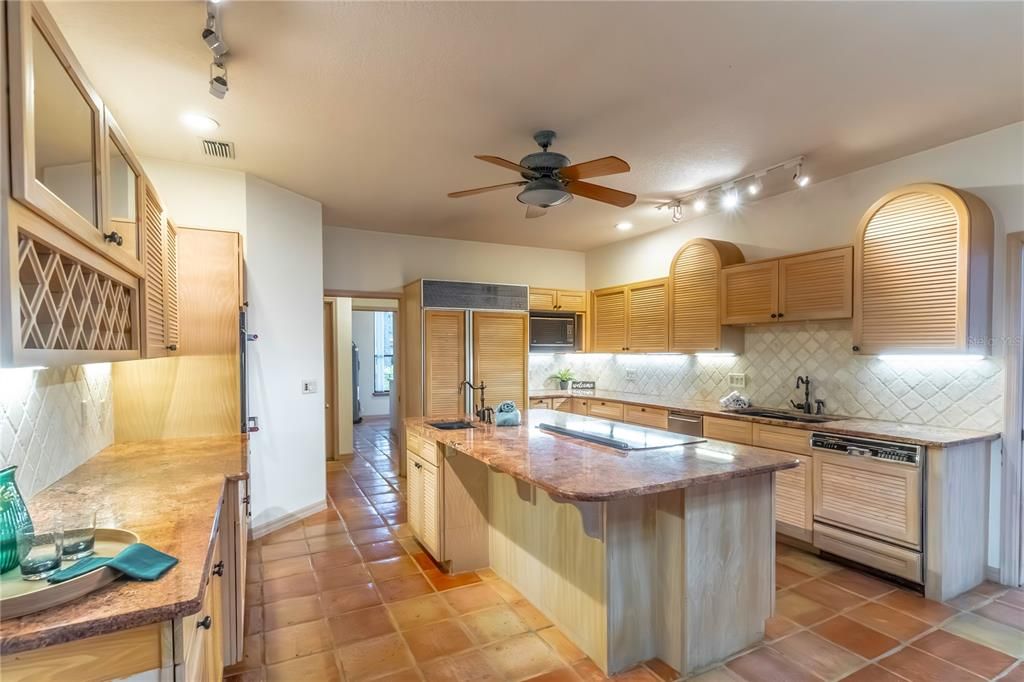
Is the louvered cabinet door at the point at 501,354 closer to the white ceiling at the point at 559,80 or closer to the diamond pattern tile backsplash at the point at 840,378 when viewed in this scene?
the diamond pattern tile backsplash at the point at 840,378

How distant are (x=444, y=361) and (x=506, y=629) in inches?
112

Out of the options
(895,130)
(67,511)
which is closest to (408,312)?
(67,511)

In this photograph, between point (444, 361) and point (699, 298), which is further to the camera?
point (444, 361)

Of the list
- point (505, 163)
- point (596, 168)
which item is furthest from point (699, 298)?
point (505, 163)

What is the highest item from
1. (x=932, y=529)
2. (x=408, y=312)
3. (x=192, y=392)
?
(x=408, y=312)

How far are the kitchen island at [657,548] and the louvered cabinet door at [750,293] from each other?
182 centimetres

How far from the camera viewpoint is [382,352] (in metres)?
9.66

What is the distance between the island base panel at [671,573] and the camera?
6.70 feet

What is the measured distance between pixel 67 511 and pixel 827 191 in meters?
4.77

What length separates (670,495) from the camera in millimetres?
2080

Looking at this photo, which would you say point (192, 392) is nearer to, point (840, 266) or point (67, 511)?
point (67, 511)

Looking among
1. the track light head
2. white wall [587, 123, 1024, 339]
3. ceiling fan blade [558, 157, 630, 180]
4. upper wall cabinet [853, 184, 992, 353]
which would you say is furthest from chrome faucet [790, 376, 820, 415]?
ceiling fan blade [558, 157, 630, 180]

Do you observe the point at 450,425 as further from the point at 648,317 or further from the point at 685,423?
the point at 648,317

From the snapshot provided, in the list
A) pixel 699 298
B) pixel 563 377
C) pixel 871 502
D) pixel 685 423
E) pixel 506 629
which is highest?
pixel 699 298
